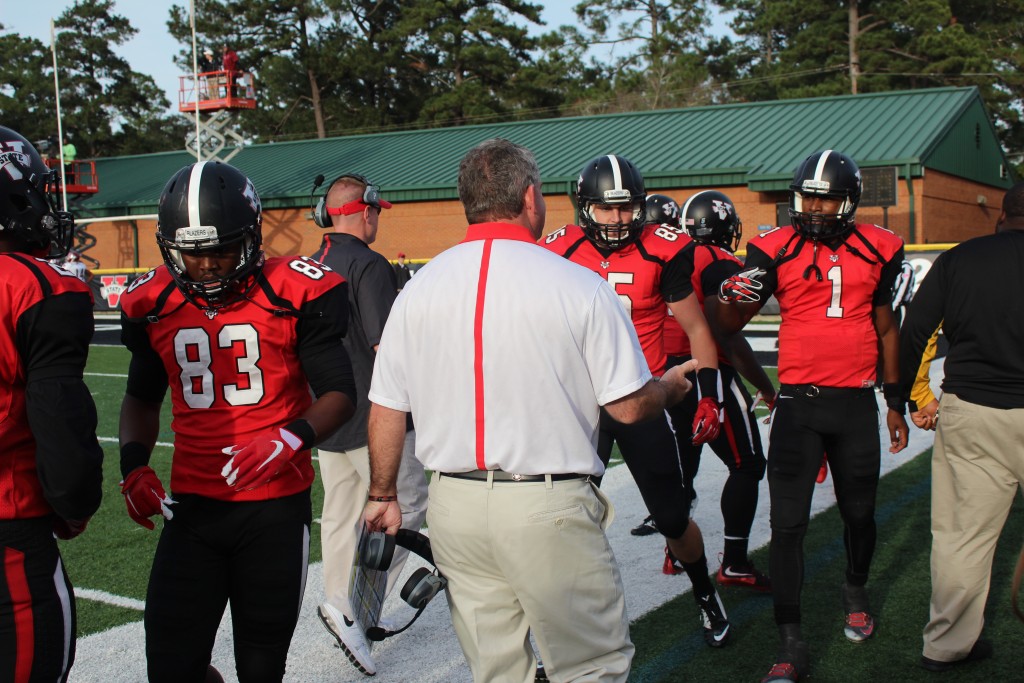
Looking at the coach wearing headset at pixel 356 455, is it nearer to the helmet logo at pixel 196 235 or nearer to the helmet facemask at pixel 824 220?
the helmet logo at pixel 196 235

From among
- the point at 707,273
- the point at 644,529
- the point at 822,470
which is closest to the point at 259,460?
the point at 707,273

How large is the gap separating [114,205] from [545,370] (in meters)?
36.2

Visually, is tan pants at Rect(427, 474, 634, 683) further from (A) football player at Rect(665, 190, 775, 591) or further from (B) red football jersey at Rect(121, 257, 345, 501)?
(A) football player at Rect(665, 190, 775, 591)

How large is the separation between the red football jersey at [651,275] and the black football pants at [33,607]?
2785 millimetres

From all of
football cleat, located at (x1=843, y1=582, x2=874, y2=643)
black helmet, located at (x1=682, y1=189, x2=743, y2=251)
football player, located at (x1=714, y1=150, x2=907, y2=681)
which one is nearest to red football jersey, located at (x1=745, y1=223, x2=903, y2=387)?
football player, located at (x1=714, y1=150, x2=907, y2=681)

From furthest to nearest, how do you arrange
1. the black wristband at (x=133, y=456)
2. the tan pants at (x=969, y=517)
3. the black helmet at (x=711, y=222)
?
the black helmet at (x=711, y=222)
the tan pants at (x=969, y=517)
the black wristband at (x=133, y=456)

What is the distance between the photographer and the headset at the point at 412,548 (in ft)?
9.77

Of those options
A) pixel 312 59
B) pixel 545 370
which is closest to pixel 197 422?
pixel 545 370

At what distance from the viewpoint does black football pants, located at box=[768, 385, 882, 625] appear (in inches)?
166

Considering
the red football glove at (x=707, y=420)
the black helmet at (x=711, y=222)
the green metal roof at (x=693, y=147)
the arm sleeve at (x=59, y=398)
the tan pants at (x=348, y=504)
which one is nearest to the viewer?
the arm sleeve at (x=59, y=398)

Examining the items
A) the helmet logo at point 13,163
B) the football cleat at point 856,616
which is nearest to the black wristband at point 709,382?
the football cleat at point 856,616

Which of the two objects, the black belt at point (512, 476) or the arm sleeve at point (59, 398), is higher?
the arm sleeve at point (59, 398)

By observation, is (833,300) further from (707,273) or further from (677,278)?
(707,273)

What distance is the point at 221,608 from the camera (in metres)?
2.99
